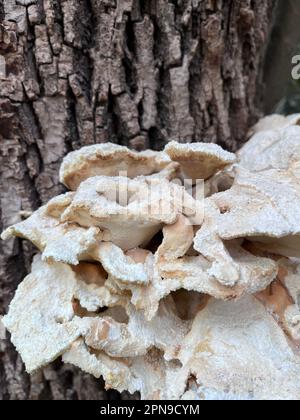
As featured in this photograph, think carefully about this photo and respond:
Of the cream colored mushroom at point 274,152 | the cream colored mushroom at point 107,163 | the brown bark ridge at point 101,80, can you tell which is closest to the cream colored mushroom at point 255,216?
the cream colored mushroom at point 274,152

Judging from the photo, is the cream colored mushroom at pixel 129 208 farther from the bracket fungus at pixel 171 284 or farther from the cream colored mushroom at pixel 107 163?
the cream colored mushroom at pixel 107 163

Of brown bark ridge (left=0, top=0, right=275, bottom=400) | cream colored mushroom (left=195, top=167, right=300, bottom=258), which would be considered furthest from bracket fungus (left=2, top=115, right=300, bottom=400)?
brown bark ridge (left=0, top=0, right=275, bottom=400)

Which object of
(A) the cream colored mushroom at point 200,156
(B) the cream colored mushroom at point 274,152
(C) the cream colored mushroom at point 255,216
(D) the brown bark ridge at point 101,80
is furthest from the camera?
(D) the brown bark ridge at point 101,80

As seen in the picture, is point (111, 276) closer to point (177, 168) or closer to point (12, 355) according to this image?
point (177, 168)

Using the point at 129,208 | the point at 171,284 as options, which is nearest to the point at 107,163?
the point at 129,208

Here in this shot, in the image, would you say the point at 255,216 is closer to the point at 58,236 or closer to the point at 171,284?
the point at 171,284

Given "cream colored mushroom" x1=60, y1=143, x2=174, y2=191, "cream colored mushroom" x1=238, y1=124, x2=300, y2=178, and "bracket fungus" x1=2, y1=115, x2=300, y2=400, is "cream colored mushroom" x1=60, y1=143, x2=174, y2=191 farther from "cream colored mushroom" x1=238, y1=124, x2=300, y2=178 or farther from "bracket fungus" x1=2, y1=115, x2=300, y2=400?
"cream colored mushroom" x1=238, y1=124, x2=300, y2=178
